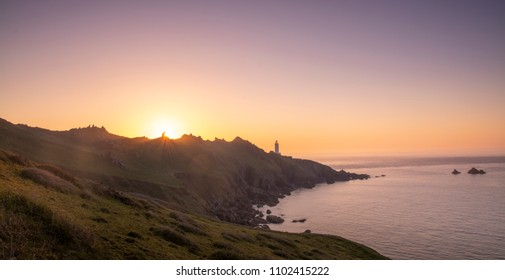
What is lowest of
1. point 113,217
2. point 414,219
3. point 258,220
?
point 258,220

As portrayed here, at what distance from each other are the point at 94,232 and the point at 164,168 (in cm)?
11180

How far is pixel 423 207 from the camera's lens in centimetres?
11994

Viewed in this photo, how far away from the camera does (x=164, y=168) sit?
134250 millimetres

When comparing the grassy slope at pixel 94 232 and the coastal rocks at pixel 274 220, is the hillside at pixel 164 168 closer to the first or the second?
the coastal rocks at pixel 274 220

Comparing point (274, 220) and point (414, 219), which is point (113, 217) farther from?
point (414, 219)

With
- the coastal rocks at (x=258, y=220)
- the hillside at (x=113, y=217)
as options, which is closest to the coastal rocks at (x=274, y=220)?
the coastal rocks at (x=258, y=220)

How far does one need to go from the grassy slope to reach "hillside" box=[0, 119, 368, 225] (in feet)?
113

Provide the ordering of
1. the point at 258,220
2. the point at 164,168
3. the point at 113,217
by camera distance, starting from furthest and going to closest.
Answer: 1. the point at 164,168
2. the point at 258,220
3. the point at 113,217

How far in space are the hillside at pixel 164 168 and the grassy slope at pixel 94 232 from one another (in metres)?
34.3

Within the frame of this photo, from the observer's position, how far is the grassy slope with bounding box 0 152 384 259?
19.9 m

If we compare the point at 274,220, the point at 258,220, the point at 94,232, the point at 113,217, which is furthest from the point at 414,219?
the point at 94,232

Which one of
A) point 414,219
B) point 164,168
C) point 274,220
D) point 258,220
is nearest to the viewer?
point 414,219
